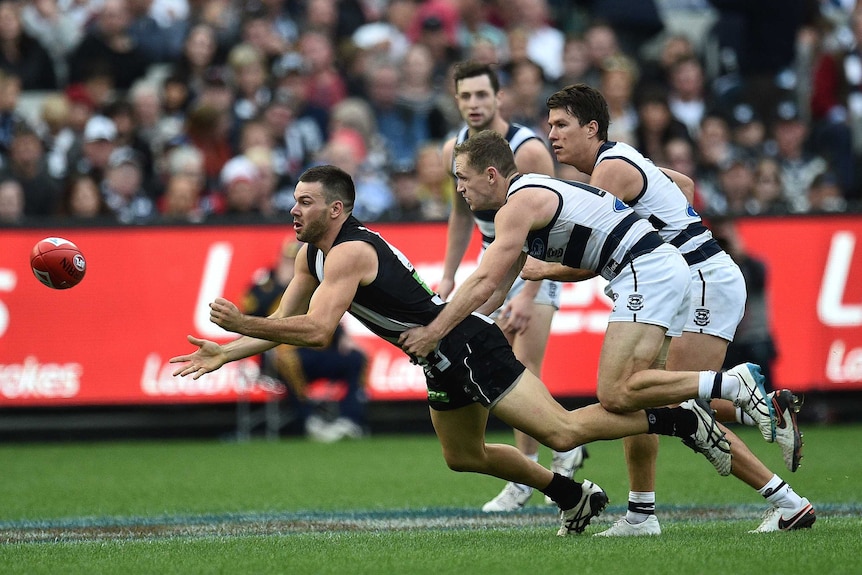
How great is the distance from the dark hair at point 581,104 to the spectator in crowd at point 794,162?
921 cm

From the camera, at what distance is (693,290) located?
798 cm

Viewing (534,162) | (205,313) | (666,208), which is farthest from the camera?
(205,313)

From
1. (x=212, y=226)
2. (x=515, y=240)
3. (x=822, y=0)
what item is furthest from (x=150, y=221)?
(x=822, y=0)

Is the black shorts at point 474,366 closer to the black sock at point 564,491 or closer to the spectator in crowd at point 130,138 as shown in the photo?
the black sock at point 564,491

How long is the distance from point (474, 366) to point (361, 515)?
200 centimetres

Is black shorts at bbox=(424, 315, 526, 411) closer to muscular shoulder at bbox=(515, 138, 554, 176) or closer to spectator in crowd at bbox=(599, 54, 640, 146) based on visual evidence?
muscular shoulder at bbox=(515, 138, 554, 176)

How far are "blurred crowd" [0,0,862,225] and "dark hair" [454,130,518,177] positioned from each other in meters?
6.82

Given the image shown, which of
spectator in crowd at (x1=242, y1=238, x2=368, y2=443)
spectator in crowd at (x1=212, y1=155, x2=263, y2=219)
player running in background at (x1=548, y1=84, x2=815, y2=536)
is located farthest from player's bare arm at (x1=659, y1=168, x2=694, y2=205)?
spectator in crowd at (x1=212, y1=155, x2=263, y2=219)

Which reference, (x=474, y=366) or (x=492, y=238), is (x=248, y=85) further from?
(x=474, y=366)

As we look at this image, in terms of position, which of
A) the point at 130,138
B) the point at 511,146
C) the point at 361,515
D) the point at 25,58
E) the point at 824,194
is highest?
the point at 25,58

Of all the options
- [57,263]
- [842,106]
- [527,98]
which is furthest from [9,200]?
[842,106]

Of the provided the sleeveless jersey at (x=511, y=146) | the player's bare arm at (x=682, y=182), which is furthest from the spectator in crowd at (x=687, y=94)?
the player's bare arm at (x=682, y=182)

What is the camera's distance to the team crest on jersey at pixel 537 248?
7.59 m

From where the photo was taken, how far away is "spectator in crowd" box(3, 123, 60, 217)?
1523cm
